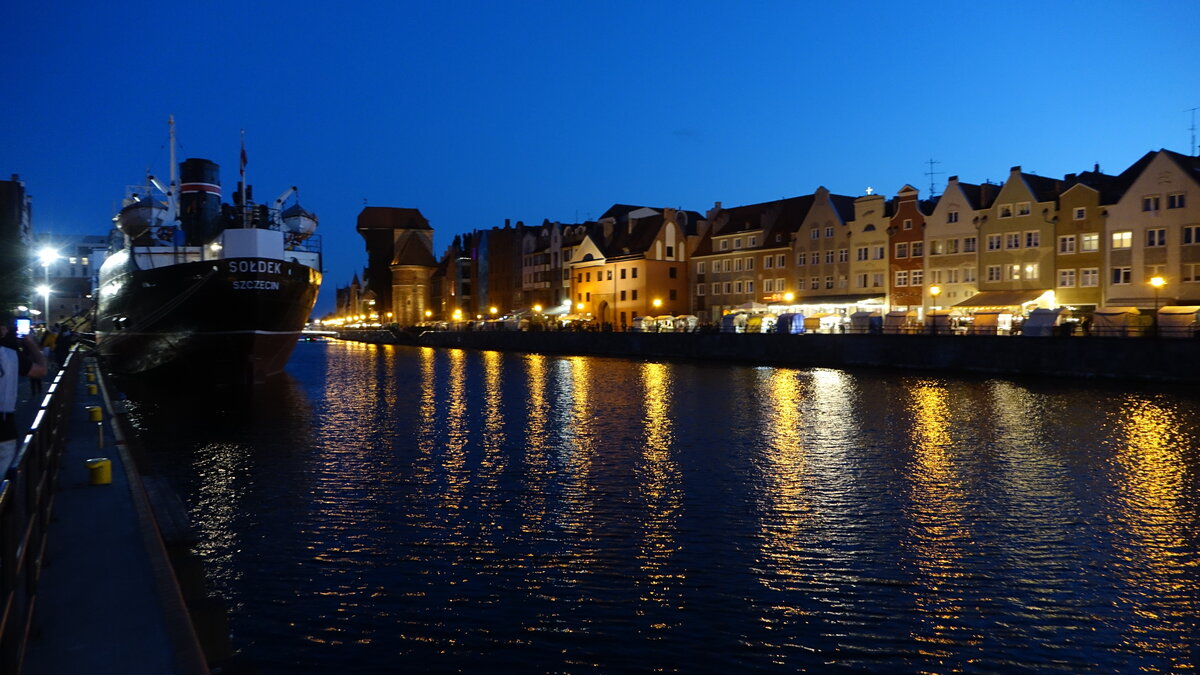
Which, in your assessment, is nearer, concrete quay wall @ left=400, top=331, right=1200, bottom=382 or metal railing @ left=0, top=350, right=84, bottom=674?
metal railing @ left=0, top=350, right=84, bottom=674

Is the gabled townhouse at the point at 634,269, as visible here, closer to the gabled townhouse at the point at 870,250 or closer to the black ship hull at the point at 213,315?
the gabled townhouse at the point at 870,250

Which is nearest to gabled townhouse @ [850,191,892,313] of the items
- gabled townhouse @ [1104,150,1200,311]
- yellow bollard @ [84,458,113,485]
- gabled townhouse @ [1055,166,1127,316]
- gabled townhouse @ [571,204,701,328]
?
gabled townhouse @ [1055,166,1127,316]

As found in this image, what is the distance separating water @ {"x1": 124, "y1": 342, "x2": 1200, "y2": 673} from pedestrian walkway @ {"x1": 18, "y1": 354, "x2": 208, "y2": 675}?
57.5 inches

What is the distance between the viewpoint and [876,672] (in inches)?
373

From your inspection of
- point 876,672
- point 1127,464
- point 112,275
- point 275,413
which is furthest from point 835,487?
point 112,275

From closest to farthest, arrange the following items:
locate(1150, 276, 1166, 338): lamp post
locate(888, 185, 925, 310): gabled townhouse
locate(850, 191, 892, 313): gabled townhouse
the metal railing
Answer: the metal railing < locate(1150, 276, 1166, 338): lamp post < locate(888, 185, 925, 310): gabled townhouse < locate(850, 191, 892, 313): gabled townhouse

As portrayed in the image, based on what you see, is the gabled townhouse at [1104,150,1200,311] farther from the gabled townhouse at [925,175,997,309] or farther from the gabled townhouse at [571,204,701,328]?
the gabled townhouse at [571,204,701,328]

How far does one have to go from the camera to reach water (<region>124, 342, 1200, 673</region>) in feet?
33.5

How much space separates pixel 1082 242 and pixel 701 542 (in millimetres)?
62160

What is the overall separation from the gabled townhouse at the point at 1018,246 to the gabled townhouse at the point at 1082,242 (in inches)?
30.3

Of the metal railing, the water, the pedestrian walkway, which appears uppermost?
the metal railing

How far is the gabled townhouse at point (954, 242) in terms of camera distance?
7375 cm

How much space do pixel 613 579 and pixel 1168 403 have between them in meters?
32.7

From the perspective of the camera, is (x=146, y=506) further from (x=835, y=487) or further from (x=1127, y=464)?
(x=1127, y=464)
